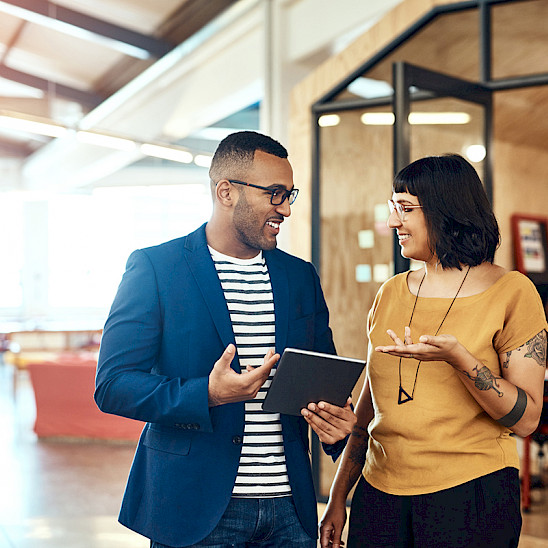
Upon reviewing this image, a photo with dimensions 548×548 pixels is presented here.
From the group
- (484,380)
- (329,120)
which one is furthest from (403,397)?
(329,120)

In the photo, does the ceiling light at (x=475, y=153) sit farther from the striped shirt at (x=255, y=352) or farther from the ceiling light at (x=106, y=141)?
the ceiling light at (x=106, y=141)

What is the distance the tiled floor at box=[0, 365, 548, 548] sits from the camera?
4418mm

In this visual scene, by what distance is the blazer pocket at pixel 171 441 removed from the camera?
1794mm

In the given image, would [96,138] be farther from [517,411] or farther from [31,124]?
[517,411]

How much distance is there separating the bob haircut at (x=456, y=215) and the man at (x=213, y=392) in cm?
40

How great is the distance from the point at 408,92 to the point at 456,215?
2275 millimetres

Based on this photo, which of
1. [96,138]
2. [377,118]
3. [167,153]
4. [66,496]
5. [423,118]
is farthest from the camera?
[167,153]

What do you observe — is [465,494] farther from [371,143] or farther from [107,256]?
[107,256]

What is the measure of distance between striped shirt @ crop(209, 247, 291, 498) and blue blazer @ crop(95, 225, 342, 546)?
0.10ft

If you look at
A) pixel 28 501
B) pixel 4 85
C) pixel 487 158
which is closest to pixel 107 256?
pixel 4 85

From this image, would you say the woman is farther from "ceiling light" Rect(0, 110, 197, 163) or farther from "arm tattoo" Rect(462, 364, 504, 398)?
"ceiling light" Rect(0, 110, 197, 163)

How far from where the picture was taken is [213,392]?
1666mm

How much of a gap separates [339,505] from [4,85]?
4815mm

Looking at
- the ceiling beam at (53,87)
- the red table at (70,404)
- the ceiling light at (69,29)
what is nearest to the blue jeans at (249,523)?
the ceiling beam at (53,87)
